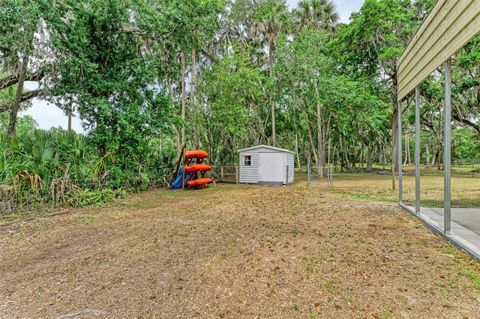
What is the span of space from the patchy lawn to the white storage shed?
8.38m

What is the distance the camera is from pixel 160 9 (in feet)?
31.4

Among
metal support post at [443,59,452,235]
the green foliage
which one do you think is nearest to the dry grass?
metal support post at [443,59,452,235]

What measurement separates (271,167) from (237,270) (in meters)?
11.3

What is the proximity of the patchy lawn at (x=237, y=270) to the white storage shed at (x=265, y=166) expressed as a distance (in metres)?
8.38

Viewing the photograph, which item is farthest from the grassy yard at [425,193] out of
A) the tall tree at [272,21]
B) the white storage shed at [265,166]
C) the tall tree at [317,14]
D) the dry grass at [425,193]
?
the tall tree at [317,14]

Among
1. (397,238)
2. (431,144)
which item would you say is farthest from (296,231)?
(431,144)

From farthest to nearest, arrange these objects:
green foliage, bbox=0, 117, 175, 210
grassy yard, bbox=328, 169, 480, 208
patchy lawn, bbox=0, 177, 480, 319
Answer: grassy yard, bbox=328, 169, 480, 208 < green foliage, bbox=0, 117, 175, 210 < patchy lawn, bbox=0, 177, 480, 319

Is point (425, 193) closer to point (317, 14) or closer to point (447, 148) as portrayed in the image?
point (447, 148)

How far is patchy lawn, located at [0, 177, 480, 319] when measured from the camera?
2.36 metres

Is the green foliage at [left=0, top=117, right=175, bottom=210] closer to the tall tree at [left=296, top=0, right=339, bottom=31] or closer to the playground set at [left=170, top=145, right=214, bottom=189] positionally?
the playground set at [left=170, top=145, right=214, bottom=189]

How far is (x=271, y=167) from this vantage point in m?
14.3

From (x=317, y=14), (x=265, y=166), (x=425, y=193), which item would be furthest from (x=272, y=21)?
(x=425, y=193)

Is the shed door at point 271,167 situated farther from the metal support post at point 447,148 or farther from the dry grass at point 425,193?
the metal support post at point 447,148

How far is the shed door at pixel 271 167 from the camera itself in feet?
46.6
